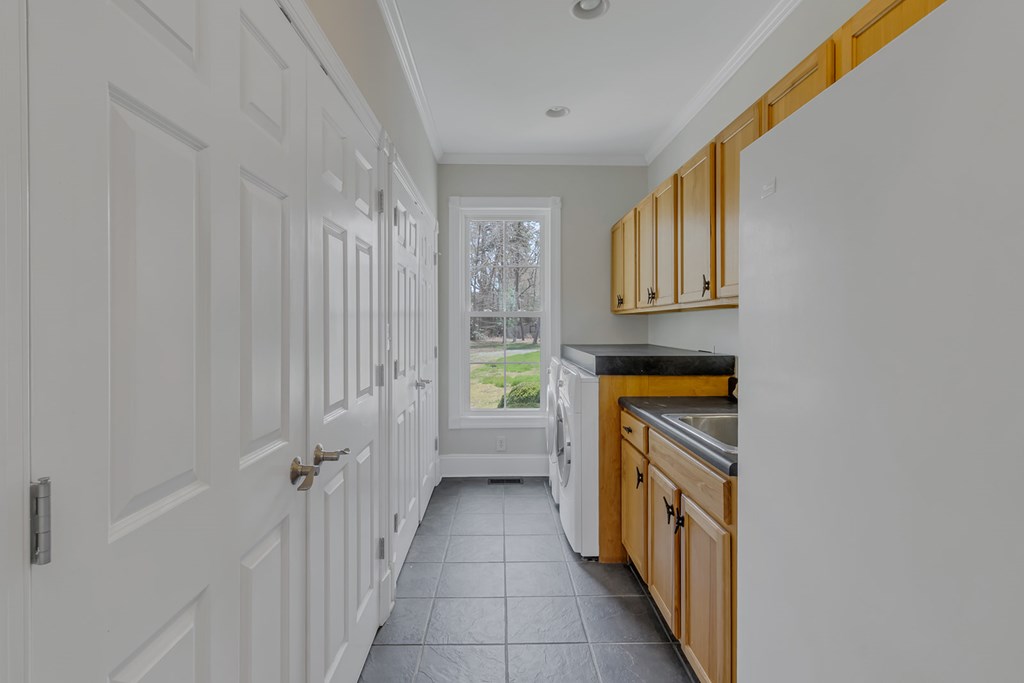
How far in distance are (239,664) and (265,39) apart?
1.19 metres

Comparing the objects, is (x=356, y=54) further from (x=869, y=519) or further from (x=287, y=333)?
(x=869, y=519)

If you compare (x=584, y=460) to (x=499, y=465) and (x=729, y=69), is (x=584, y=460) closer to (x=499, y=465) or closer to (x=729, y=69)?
(x=499, y=465)

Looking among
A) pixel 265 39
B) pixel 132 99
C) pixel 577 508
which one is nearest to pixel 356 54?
pixel 265 39

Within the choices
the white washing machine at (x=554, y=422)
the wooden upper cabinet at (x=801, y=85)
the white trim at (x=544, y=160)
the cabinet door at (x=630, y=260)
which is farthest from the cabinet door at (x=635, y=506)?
the white trim at (x=544, y=160)

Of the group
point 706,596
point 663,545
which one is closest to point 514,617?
point 663,545

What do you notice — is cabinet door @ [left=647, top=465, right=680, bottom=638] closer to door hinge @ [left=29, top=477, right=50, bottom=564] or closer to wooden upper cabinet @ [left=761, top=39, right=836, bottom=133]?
wooden upper cabinet @ [left=761, top=39, right=836, bottom=133]

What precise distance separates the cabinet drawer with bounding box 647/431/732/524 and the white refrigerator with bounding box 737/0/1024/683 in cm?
41

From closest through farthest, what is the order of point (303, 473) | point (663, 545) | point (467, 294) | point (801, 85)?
point (303, 473) → point (801, 85) → point (663, 545) → point (467, 294)

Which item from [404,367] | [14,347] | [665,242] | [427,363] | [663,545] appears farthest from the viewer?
[427,363]

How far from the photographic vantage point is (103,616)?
57cm

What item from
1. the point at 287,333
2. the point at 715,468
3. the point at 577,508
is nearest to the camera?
the point at 287,333

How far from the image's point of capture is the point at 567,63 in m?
2.53

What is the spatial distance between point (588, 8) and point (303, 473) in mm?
2108

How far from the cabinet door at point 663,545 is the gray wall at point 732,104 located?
39.3 inches
